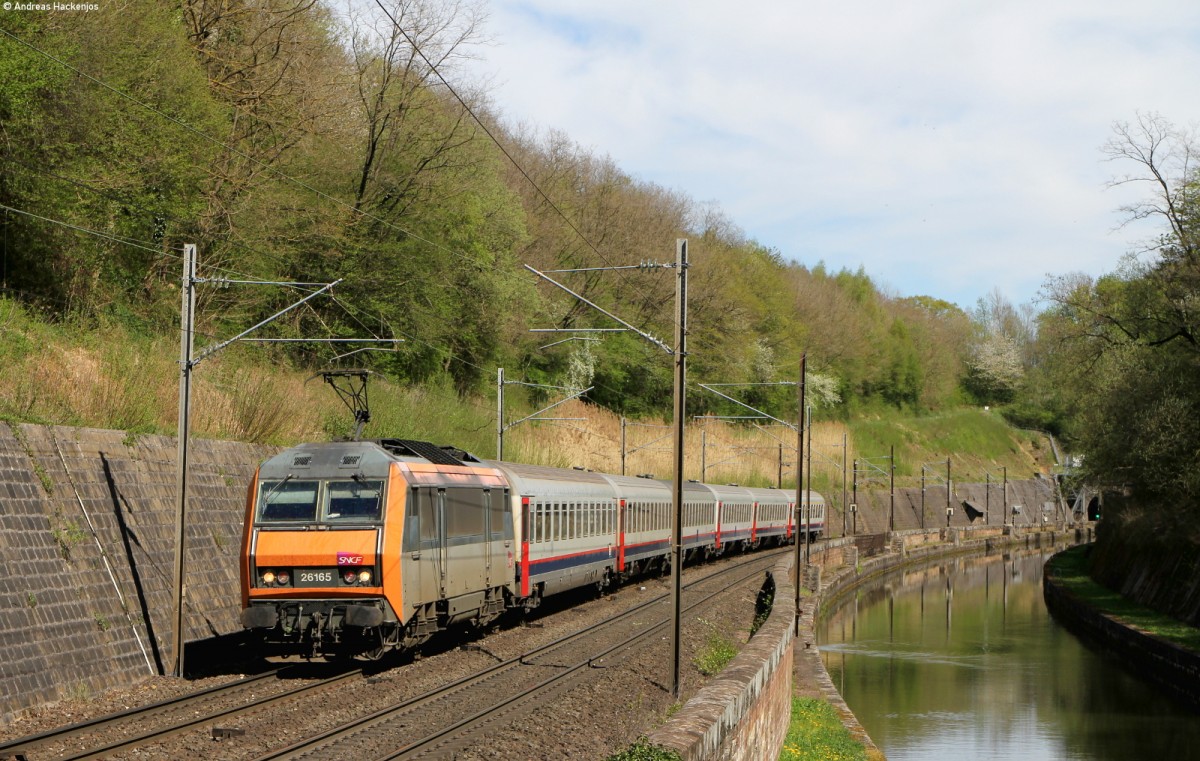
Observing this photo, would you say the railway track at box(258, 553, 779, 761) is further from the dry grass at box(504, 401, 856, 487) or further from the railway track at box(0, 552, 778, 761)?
the dry grass at box(504, 401, 856, 487)

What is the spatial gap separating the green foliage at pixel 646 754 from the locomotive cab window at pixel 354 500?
309 inches

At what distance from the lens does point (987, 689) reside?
111ft

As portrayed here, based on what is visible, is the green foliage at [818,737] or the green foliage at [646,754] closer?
the green foliage at [646,754]

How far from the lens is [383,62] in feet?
129

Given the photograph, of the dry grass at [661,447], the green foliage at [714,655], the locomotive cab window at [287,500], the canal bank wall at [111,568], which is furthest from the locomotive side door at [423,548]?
the dry grass at [661,447]

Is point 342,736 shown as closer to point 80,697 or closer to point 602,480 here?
point 80,697

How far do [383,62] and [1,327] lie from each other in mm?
22303

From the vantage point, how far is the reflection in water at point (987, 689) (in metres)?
26.7

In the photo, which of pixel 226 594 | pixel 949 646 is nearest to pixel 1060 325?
pixel 949 646

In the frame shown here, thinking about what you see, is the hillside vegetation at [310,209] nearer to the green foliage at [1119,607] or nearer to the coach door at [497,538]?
the coach door at [497,538]

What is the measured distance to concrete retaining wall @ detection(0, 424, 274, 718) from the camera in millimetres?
13891

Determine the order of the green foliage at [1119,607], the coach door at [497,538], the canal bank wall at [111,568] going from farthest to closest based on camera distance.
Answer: the green foliage at [1119,607]
the coach door at [497,538]
the canal bank wall at [111,568]

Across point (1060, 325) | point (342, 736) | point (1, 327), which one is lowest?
point (342, 736)

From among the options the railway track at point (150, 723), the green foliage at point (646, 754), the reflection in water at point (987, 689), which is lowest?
the reflection in water at point (987, 689)
